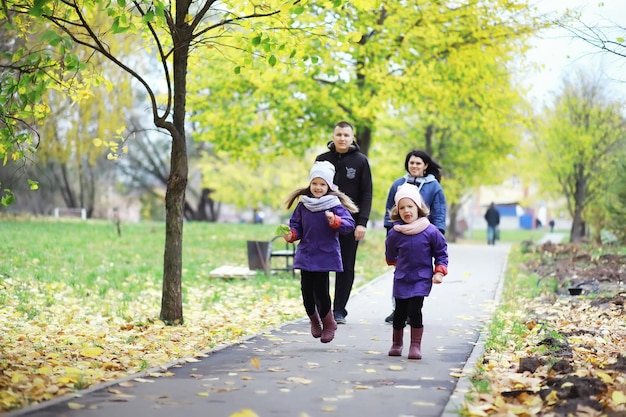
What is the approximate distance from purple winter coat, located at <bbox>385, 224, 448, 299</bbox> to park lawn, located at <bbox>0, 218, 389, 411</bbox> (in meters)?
1.94

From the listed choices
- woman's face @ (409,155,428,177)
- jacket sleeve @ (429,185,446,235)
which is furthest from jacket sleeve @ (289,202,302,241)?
jacket sleeve @ (429,185,446,235)

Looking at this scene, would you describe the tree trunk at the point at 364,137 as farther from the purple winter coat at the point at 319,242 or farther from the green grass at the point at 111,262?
the purple winter coat at the point at 319,242

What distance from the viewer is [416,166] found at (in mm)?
8938

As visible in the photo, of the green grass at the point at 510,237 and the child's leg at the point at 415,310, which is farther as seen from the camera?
the green grass at the point at 510,237

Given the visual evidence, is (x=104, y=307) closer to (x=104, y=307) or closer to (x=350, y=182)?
(x=104, y=307)

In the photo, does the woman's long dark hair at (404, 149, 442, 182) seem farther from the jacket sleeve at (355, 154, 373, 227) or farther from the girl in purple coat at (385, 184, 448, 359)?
the girl in purple coat at (385, 184, 448, 359)

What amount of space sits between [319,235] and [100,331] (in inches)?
117

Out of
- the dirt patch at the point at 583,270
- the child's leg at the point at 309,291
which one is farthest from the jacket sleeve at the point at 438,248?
the dirt patch at the point at 583,270

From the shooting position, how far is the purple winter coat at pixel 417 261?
23.6 ft

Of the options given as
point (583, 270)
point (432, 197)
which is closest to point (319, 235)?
point (432, 197)

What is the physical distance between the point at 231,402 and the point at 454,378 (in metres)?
1.92

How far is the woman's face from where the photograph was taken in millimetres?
8938

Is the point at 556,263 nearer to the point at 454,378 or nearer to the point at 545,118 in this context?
the point at 454,378

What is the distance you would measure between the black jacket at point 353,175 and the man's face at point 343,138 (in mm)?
112
